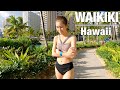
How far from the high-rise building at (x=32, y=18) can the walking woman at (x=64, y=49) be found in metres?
2.15

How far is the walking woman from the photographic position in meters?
4.50

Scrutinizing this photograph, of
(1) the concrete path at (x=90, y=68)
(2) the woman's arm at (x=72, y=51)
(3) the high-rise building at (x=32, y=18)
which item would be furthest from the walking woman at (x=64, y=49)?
(1) the concrete path at (x=90, y=68)

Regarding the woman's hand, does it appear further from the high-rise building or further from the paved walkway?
the paved walkway

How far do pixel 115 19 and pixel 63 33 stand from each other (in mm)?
2471

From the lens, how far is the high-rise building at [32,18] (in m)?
6.76

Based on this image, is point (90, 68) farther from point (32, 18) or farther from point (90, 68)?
point (32, 18)

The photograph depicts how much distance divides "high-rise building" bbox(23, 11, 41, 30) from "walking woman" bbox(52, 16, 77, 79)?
2.15m

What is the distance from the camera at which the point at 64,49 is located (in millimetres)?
4547

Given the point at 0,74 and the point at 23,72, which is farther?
the point at 23,72

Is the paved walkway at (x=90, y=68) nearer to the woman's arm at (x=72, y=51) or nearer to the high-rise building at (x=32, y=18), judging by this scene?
the high-rise building at (x=32, y=18)

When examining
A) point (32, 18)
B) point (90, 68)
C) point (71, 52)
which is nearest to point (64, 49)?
point (71, 52)
